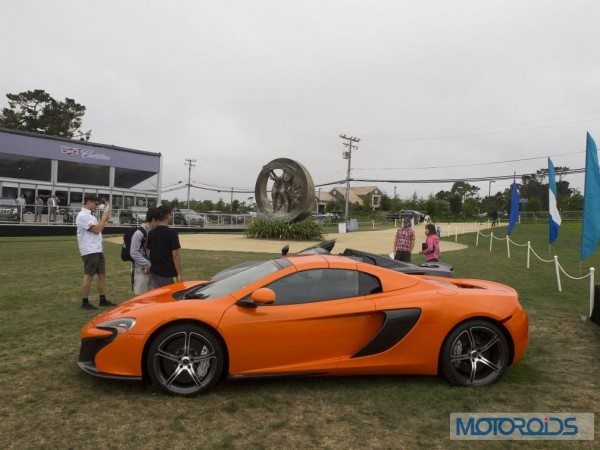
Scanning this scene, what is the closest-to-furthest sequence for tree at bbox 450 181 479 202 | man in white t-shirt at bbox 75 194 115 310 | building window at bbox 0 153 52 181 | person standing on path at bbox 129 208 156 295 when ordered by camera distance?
person standing on path at bbox 129 208 156 295 < man in white t-shirt at bbox 75 194 115 310 < building window at bbox 0 153 52 181 < tree at bbox 450 181 479 202

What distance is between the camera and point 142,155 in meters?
39.2

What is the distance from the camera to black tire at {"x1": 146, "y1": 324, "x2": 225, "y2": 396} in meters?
4.05

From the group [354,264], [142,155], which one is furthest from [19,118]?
[354,264]

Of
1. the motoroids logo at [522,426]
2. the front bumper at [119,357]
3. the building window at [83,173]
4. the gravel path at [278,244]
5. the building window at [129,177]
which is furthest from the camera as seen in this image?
the building window at [129,177]

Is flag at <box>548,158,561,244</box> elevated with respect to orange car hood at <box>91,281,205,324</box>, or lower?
elevated

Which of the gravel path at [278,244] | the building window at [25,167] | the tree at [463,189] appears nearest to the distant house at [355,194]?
the tree at [463,189]

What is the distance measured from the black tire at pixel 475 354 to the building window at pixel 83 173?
1408 inches

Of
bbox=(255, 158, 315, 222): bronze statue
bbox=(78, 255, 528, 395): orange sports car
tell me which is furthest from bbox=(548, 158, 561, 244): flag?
bbox=(255, 158, 315, 222): bronze statue

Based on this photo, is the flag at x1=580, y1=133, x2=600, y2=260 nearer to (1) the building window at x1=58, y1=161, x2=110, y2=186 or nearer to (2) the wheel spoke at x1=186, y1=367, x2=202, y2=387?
(2) the wheel spoke at x1=186, y1=367, x2=202, y2=387

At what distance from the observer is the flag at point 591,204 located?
8.15 m

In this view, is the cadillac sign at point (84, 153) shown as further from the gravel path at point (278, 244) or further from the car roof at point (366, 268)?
the car roof at point (366, 268)

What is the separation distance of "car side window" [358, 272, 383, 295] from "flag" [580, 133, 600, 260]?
17.6ft

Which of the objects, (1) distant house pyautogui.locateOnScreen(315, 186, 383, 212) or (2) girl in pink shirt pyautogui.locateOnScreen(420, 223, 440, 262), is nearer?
(2) girl in pink shirt pyautogui.locateOnScreen(420, 223, 440, 262)

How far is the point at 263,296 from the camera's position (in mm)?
4070
